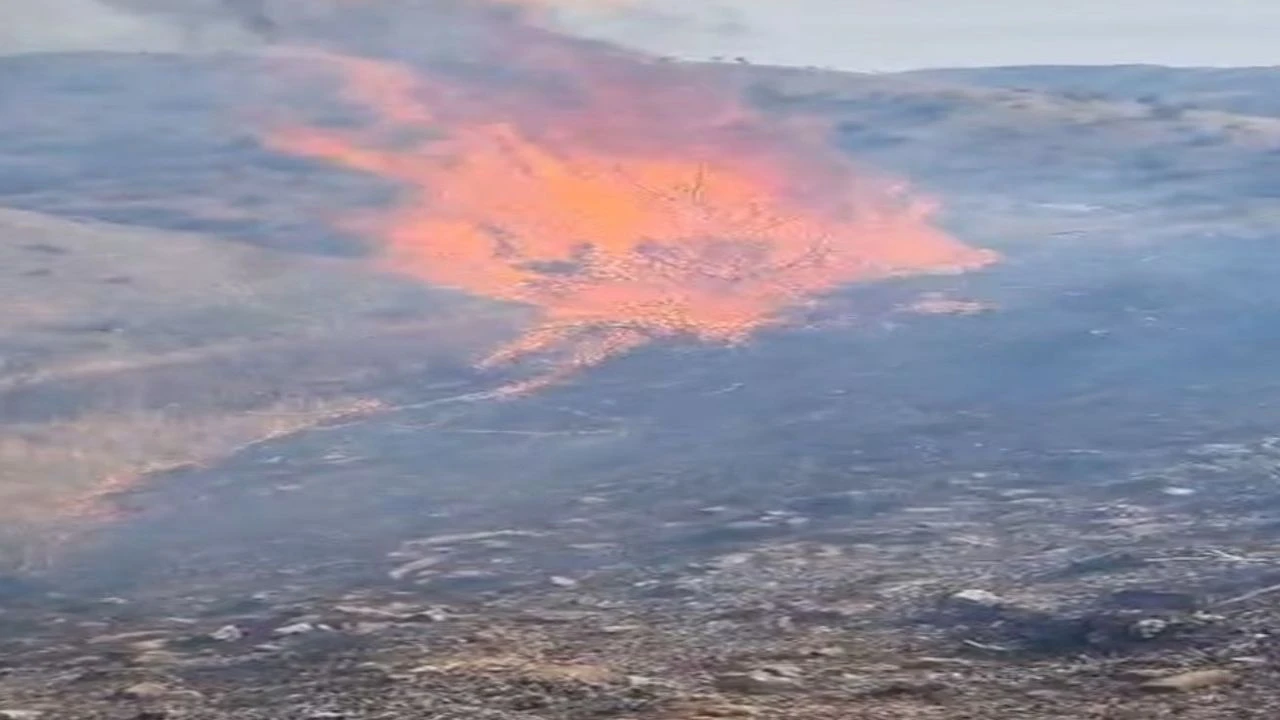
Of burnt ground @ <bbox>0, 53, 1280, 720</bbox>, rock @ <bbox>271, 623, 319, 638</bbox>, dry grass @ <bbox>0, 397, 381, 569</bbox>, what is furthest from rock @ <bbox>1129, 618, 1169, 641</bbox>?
dry grass @ <bbox>0, 397, 381, 569</bbox>

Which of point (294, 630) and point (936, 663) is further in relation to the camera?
point (294, 630)

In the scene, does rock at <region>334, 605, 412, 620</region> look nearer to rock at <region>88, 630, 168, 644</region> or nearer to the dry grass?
rock at <region>88, 630, 168, 644</region>

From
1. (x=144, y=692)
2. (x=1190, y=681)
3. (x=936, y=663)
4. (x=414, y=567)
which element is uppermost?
(x=1190, y=681)

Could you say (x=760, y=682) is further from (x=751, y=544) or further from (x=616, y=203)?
(x=616, y=203)

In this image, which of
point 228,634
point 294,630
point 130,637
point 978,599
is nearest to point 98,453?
point 130,637

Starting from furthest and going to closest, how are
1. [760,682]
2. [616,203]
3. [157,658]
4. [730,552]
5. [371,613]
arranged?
1. [616,203]
2. [730,552]
3. [371,613]
4. [157,658]
5. [760,682]

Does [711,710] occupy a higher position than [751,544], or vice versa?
[711,710]
